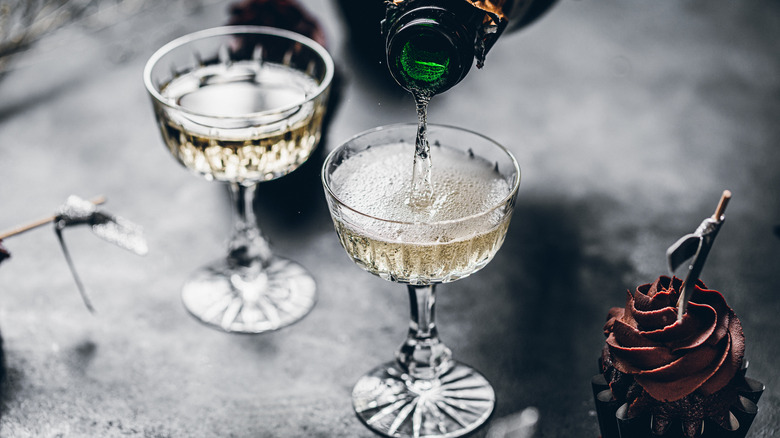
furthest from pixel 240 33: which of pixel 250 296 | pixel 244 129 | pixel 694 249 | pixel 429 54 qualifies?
pixel 694 249

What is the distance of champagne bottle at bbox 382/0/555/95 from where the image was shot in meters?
0.69

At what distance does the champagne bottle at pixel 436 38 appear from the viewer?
692 millimetres

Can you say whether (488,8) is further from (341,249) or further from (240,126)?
(341,249)

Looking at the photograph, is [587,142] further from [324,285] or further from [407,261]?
[407,261]

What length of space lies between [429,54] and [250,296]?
455 millimetres

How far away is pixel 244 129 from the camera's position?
0.92 m

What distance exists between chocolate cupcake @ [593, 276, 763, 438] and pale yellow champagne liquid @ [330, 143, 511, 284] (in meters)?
0.14

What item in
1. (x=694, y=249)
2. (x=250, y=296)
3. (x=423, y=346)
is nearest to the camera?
(x=694, y=249)

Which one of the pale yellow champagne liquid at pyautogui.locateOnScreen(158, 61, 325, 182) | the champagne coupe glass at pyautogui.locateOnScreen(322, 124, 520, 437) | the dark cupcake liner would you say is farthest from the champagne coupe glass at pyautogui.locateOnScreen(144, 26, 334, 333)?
the dark cupcake liner

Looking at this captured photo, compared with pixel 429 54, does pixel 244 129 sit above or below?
below

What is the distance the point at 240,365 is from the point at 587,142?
2.07 ft

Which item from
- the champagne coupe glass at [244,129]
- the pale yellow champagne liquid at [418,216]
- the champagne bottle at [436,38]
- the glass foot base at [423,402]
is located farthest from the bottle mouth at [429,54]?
the glass foot base at [423,402]

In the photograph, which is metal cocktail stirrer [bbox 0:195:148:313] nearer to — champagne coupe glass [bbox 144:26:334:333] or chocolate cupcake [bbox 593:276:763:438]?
champagne coupe glass [bbox 144:26:334:333]

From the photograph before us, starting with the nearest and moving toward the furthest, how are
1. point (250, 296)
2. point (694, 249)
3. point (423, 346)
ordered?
point (694, 249) < point (423, 346) < point (250, 296)
